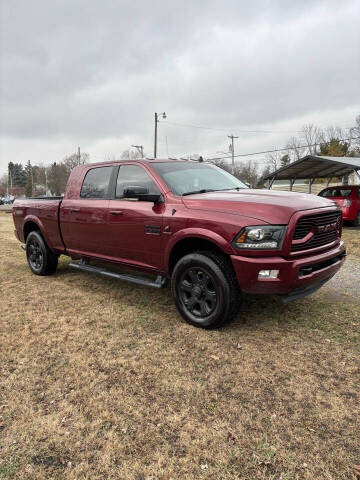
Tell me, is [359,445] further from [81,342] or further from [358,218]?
[358,218]

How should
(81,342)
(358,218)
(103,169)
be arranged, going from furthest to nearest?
(358,218) → (103,169) → (81,342)

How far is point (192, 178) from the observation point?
4297 millimetres

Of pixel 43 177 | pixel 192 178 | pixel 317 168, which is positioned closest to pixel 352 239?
pixel 192 178

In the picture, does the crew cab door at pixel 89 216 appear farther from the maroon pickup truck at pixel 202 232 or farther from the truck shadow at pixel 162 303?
the truck shadow at pixel 162 303

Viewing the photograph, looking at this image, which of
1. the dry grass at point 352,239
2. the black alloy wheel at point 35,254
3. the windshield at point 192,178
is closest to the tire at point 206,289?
the windshield at point 192,178

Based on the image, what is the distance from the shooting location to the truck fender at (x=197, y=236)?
3291mm

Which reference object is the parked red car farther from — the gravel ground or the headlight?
the headlight

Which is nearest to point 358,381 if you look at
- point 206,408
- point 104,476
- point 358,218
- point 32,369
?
point 206,408

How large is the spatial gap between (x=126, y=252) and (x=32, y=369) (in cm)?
182

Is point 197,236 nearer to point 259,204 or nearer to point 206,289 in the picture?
point 206,289

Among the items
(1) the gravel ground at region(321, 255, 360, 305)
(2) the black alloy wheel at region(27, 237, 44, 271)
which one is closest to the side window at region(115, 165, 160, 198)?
(2) the black alloy wheel at region(27, 237, 44, 271)

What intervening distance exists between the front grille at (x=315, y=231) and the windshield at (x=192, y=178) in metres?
1.28

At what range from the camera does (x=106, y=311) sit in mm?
4199

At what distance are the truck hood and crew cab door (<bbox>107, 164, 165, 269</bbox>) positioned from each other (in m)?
0.51
